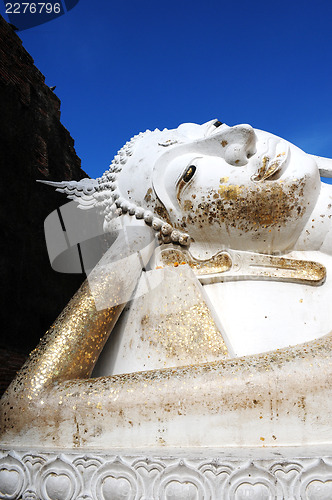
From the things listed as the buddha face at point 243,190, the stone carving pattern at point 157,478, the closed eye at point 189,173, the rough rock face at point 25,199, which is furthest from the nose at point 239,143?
the rough rock face at point 25,199

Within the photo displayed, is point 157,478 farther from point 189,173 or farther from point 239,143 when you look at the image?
point 239,143

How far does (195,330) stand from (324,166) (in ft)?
3.38

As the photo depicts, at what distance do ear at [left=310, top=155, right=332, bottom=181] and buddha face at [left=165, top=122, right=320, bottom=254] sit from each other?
0.15 m

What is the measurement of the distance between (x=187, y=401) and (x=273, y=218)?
0.91m

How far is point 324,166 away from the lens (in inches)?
75.6

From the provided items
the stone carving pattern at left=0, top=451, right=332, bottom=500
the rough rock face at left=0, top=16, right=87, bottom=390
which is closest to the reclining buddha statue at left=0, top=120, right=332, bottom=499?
the stone carving pattern at left=0, top=451, right=332, bottom=500

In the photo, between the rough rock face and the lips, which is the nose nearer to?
the lips

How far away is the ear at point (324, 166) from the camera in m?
1.92

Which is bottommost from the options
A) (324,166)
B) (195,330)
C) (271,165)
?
(195,330)

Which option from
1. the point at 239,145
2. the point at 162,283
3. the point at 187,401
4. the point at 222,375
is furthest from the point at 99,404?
the point at 239,145

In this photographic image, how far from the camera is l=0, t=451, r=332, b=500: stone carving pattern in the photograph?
955 mm

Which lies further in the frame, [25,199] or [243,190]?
[25,199]

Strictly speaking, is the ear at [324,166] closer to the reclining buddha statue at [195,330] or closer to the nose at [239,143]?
the reclining buddha statue at [195,330]

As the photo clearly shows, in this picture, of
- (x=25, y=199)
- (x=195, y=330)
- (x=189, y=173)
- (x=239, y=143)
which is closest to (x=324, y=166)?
(x=239, y=143)
